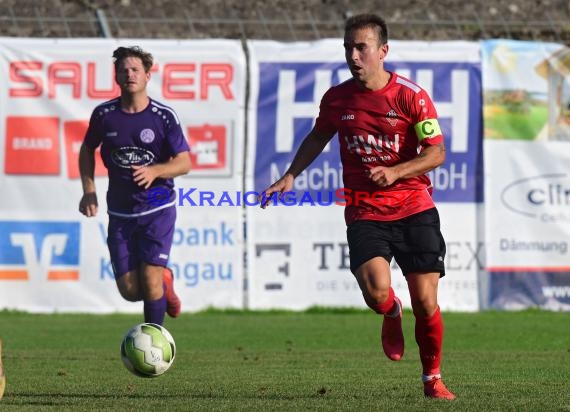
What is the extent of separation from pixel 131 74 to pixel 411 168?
4312 mm

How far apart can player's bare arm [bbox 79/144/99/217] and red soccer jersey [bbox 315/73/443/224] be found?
3784 mm

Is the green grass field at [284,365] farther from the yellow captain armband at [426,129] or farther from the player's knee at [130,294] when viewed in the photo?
the yellow captain armband at [426,129]

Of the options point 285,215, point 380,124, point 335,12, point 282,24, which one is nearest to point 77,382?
point 380,124

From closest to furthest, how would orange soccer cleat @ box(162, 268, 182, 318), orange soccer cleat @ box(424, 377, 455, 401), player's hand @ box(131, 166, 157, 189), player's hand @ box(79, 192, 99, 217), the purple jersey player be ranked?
orange soccer cleat @ box(424, 377, 455, 401) < player's hand @ box(131, 166, 157, 189) < player's hand @ box(79, 192, 99, 217) < the purple jersey player < orange soccer cleat @ box(162, 268, 182, 318)

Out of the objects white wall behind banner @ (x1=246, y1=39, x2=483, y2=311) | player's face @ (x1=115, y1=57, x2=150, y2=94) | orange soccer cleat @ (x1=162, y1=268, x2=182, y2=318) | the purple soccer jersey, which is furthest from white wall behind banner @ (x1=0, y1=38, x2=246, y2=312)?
player's face @ (x1=115, y1=57, x2=150, y2=94)

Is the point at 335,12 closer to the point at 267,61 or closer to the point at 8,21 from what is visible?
the point at 267,61

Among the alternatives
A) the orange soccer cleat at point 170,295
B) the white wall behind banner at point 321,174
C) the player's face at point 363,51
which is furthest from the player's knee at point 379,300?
the white wall behind banner at point 321,174

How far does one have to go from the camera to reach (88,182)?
1203 centimetres

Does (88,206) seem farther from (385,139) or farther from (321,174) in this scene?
(321,174)

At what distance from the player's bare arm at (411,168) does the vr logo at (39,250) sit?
9.76 m

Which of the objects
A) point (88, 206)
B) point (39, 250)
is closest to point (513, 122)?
point (39, 250)

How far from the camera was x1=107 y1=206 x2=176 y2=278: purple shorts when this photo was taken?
470 inches

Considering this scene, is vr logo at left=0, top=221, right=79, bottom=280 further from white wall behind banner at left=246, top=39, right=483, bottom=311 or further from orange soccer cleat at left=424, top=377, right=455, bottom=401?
orange soccer cleat at left=424, top=377, right=455, bottom=401

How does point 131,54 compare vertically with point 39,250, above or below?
above
